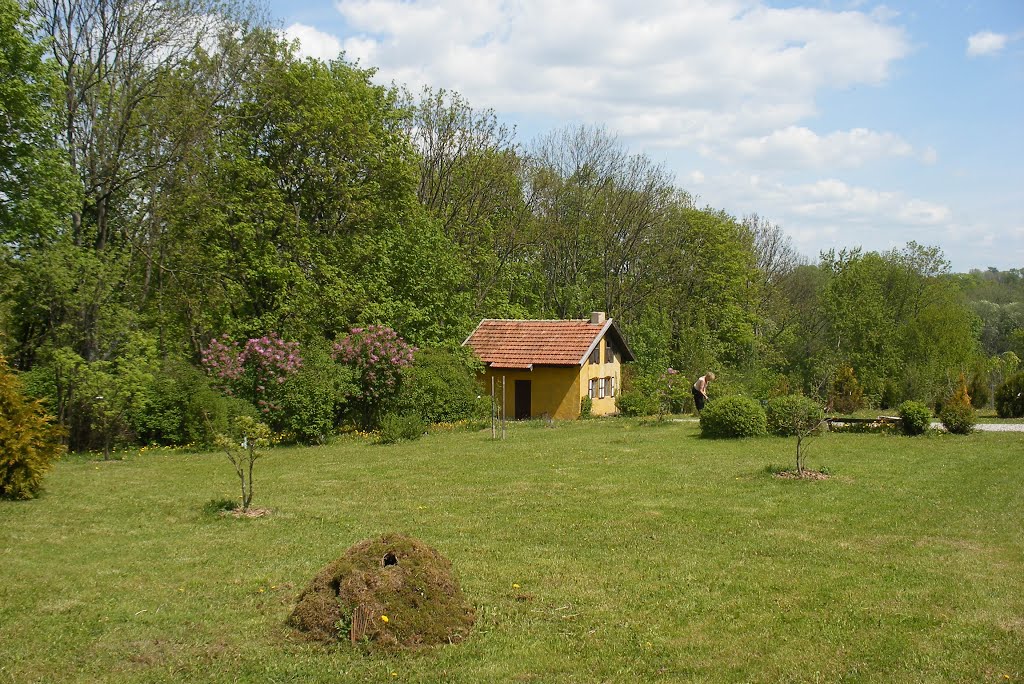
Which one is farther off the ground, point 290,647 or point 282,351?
point 282,351

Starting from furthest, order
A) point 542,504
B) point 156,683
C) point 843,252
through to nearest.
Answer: point 843,252 < point 542,504 < point 156,683

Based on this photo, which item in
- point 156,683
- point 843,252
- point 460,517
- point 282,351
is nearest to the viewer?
point 156,683

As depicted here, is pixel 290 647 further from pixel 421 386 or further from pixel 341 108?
pixel 341 108

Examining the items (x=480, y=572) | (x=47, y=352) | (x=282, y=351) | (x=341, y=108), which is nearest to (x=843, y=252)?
(x=341, y=108)

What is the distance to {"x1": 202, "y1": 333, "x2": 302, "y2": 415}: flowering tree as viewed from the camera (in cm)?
2462

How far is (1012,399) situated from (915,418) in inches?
478

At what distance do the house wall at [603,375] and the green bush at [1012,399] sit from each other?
15224 mm

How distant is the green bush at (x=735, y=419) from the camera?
72.9ft

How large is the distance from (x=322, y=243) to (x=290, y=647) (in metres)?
26.2

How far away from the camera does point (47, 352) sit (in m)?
22.4

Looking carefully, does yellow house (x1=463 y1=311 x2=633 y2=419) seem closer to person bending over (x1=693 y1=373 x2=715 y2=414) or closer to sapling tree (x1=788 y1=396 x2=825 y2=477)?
person bending over (x1=693 y1=373 x2=715 y2=414)

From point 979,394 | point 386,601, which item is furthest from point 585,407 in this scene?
point 386,601

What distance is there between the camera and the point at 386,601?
7.14 m

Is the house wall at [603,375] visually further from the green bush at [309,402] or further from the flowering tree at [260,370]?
the flowering tree at [260,370]
